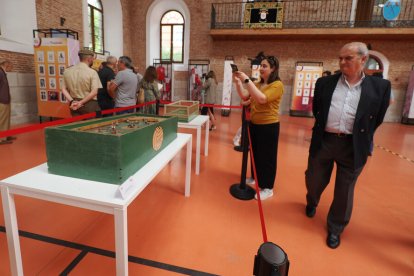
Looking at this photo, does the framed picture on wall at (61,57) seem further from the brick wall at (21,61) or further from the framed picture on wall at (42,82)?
the brick wall at (21,61)

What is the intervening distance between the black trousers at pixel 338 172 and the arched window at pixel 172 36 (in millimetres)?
10689

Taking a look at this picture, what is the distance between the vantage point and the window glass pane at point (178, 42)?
1157 centimetres

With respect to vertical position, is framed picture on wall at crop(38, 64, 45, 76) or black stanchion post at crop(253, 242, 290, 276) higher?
framed picture on wall at crop(38, 64, 45, 76)

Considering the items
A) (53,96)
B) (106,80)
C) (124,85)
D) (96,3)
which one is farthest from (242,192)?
(96,3)

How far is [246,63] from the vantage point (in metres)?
10.7

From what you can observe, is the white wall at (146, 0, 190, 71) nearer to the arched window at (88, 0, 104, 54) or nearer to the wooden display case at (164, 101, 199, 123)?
the arched window at (88, 0, 104, 54)

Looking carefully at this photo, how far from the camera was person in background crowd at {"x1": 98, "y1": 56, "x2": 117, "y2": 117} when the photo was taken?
403 cm

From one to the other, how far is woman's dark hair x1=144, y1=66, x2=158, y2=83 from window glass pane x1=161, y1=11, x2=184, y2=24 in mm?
8737

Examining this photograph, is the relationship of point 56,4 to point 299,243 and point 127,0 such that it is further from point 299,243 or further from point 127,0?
point 299,243

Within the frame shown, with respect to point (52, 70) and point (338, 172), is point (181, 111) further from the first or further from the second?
point (52, 70)

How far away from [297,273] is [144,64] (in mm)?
11723

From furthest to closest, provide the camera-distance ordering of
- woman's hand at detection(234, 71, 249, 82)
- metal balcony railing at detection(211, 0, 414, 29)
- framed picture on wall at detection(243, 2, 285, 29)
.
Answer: metal balcony railing at detection(211, 0, 414, 29) < framed picture on wall at detection(243, 2, 285, 29) < woman's hand at detection(234, 71, 249, 82)

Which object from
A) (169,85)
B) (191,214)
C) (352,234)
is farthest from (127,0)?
(352,234)

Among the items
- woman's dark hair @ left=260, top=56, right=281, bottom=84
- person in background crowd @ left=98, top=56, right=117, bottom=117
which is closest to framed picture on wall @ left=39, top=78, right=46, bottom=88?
person in background crowd @ left=98, top=56, right=117, bottom=117
